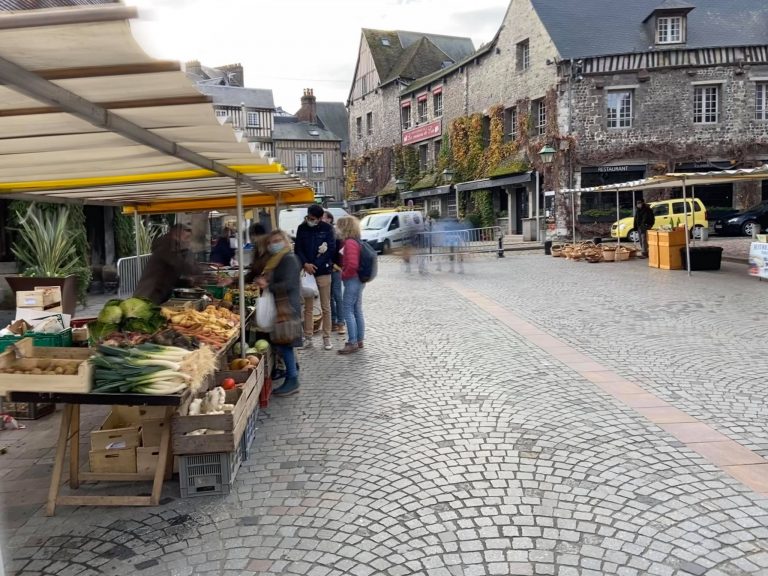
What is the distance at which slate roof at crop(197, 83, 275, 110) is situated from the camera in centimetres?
4209

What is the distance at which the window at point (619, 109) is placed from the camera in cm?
2603

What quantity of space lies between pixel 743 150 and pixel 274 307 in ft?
86.3

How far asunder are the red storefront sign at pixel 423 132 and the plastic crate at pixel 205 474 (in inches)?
1320

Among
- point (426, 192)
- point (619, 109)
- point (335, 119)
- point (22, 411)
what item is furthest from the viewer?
point (335, 119)

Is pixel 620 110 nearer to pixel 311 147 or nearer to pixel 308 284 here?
pixel 308 284

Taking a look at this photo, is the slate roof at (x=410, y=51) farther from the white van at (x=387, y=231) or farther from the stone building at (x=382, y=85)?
the white van at (x=387, y=231)

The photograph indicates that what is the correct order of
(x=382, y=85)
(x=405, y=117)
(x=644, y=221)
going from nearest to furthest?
(x=644, y=221) → (x=405, y=117) → (x=382, y=85)

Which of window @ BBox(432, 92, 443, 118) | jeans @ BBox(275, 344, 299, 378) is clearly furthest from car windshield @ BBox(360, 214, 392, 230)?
jeans @ BBox(275, 344, 299, 378)

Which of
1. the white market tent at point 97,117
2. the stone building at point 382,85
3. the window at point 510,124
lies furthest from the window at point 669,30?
the white market tent at point 97,117

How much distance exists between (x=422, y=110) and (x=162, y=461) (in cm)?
3624

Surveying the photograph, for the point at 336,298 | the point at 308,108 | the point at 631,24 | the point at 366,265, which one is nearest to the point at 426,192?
the point at 631,24

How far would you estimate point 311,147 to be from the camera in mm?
50688

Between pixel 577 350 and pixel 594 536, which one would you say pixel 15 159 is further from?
pixel 577 350

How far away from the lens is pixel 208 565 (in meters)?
3.03
